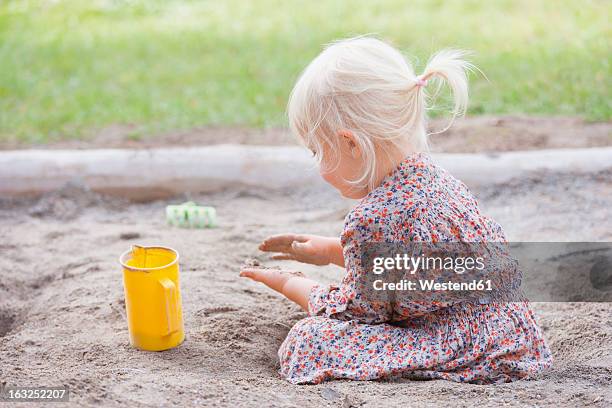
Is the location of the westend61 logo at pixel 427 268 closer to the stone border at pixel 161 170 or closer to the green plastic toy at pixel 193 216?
the green plastic toy at pixel 193 216

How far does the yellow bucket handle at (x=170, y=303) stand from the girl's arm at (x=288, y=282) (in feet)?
0.82

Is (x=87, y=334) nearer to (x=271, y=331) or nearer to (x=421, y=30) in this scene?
(x=271, y=331)

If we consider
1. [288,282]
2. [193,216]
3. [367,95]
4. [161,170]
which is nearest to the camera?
[367,95]

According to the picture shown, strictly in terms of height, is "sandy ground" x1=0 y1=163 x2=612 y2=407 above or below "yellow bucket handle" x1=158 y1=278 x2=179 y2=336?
below

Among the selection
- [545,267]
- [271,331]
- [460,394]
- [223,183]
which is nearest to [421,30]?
[223,183]

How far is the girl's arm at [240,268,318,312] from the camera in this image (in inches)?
98.3

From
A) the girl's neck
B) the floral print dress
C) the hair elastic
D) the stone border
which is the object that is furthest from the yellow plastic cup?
the stone border

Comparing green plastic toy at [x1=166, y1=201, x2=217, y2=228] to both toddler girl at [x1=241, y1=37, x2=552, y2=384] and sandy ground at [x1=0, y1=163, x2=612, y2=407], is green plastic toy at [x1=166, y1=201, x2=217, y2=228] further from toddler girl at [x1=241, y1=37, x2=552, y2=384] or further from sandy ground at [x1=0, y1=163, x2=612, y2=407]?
toddler girl at [x1=241, y1=37, x2=552, y2=384]

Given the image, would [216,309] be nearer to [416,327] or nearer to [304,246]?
[304,246]

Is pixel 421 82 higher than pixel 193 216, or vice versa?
pixel 421 82

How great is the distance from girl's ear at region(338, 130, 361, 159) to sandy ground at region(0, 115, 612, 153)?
212 centimetres

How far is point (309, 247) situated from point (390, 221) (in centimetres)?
48

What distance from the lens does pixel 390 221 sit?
7.36 ft

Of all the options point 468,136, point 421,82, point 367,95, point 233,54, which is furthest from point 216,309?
point 233,54
